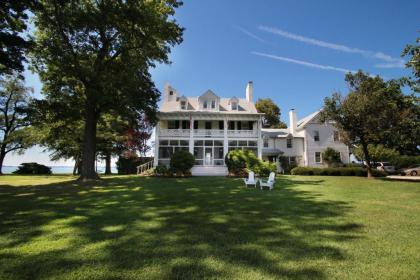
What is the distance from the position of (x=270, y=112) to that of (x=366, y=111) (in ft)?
95.4

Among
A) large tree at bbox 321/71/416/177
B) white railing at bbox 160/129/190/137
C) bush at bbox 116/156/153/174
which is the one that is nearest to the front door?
white railing at bbox 160/129/190/137

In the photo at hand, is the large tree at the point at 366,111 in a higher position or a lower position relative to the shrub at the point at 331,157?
higher

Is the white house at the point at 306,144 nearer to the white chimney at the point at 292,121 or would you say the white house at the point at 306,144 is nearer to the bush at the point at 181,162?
the white chimney at the point at 292,121

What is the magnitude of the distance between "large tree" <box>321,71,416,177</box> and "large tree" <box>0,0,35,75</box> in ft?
76.9

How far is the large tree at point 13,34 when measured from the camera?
44.8 feet

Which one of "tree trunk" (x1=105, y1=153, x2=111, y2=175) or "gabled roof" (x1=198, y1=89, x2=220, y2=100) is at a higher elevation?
"gabled roof" (x1=198, y1=89, x2=220, y2=100)

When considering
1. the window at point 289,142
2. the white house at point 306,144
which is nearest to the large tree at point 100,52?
the white house at point 306,144

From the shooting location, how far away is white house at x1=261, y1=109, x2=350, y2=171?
119 feet

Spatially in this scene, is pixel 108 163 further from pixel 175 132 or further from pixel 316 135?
pixel 316 135

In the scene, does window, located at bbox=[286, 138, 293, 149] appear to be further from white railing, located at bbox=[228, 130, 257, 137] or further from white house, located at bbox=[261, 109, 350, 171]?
white railing, located at bbox=[228, 130, 257, 137]

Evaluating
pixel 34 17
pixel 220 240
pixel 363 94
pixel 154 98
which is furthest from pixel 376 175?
pixel 34 17

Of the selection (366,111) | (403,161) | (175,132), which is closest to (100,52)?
(175,132)

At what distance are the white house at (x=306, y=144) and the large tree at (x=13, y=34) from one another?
96.5 feet

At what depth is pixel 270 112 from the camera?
50031 mm
